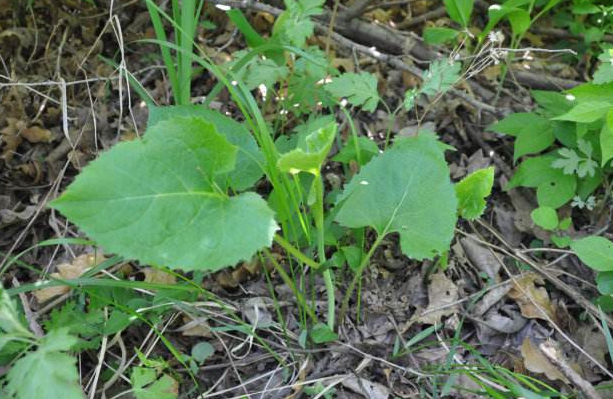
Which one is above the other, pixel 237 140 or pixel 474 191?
pixel 237 140

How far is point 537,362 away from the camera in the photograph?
1701 mm

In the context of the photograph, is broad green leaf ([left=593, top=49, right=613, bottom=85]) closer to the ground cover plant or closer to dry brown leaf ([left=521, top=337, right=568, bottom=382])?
the ground cover plant

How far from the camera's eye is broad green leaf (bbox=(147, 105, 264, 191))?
5.23ft

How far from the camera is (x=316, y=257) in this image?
6.21ft

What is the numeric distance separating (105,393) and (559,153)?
5.74 feet

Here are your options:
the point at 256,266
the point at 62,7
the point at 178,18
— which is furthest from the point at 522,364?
the point at 62,7

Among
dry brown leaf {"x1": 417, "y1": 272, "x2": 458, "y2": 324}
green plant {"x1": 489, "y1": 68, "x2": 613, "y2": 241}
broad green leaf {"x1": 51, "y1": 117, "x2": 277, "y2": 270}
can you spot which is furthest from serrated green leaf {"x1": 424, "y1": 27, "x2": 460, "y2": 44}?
broad green leaf {"x1": 51, "y1": 117, "x2": 277, "y2": 270}

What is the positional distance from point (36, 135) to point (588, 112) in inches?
85.0

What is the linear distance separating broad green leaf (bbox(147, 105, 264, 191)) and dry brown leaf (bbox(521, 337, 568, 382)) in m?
0.99

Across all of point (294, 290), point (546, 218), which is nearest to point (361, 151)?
point (294, 290)

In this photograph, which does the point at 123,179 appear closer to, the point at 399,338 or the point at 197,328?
the point at 197,328

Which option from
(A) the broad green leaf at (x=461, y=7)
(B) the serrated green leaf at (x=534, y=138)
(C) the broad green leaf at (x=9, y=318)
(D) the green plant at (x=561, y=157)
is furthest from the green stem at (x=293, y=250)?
(A) the broad green leaf at (x=461, y=7)

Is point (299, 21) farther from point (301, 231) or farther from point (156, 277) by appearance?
point (156, 277)

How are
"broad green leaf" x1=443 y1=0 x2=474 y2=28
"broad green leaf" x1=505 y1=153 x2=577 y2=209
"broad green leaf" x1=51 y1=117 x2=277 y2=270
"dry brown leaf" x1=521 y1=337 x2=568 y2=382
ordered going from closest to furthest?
"broad green leaf" x1=51 y1=117 x2=277 y2=270 → "dry brown leaf" x1=521 y1=337 x2=568 y2=382 → "broad green leaf" x1=505 y1=153 x2=577 y2=209 → "broad green leaf" x1=443 y1=0 x2=474 y2=28
